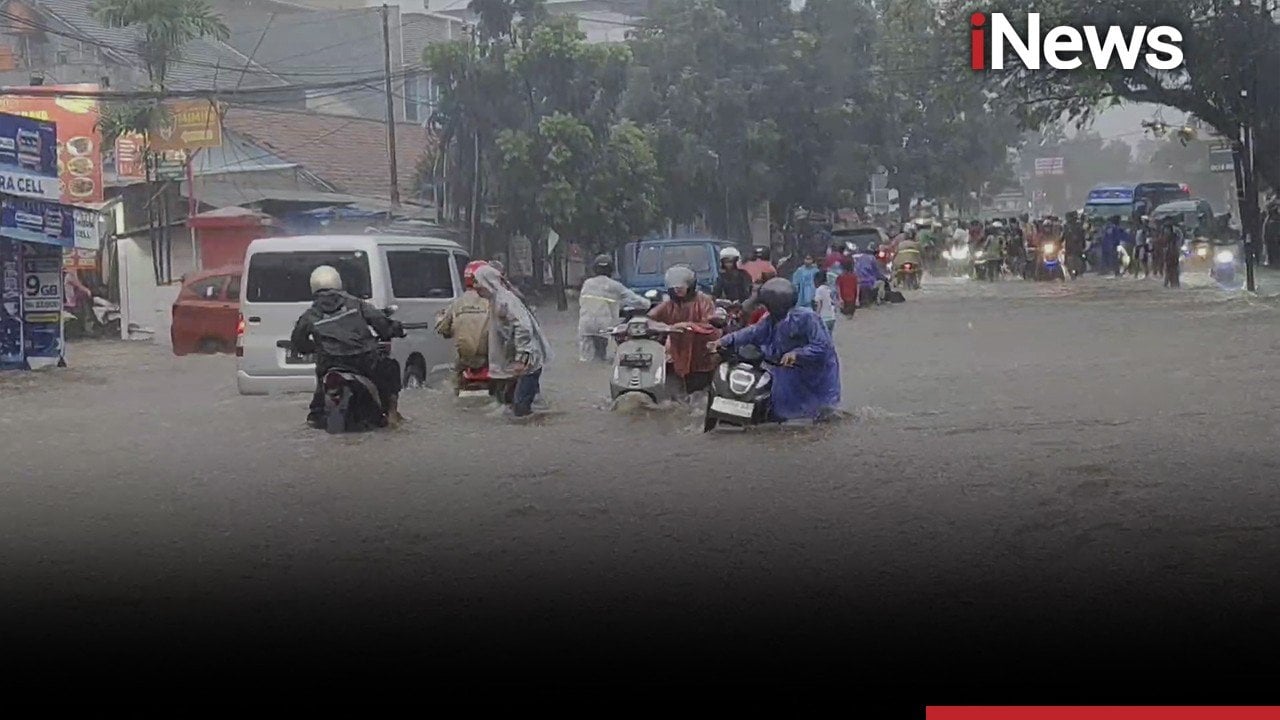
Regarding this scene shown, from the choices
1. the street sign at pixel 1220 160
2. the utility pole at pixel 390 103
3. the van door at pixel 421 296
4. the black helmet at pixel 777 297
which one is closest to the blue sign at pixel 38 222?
the van door at pixel 421 296

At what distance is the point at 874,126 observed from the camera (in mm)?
44594

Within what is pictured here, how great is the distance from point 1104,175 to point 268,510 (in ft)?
311

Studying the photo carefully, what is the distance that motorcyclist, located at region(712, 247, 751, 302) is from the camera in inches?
650

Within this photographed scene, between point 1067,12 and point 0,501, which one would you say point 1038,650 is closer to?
point 0,501

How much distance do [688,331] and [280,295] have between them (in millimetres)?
3909

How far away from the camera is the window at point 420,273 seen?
15086 mm

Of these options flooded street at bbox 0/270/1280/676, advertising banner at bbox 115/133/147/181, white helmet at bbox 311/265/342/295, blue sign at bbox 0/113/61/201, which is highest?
advertising banner at bbox 115/133/147/181

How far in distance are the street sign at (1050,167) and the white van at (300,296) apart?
8331cm

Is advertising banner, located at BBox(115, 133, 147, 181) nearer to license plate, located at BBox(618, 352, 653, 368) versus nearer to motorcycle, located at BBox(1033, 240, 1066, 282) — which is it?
license plate, located at BBox(618, 352, 653, 368)

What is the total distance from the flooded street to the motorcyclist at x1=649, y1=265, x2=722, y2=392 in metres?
0.32

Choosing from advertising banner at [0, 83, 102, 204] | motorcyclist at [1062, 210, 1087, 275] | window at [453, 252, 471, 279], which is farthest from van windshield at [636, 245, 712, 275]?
motorcyclist at [1062, 210, 1087, 275]

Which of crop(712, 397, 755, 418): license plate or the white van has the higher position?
the white van

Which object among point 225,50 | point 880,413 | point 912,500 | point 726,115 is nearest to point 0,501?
point 912,500

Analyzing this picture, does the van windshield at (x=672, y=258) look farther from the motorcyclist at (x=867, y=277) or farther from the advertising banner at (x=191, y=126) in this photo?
the advertising banner at (x=191, y=126)
